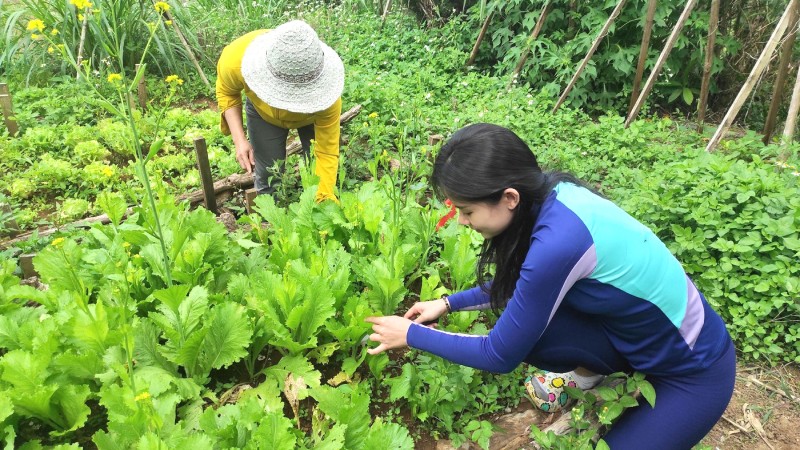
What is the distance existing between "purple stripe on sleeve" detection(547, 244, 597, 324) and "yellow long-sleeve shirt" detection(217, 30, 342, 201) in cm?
175

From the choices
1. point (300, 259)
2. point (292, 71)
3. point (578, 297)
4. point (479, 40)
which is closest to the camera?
point (578, 297)

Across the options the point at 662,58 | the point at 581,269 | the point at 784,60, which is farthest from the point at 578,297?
the point at 662,58

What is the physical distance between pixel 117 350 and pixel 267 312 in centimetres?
54

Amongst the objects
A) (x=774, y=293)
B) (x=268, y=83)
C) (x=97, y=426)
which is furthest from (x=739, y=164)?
(x=97, y=426)

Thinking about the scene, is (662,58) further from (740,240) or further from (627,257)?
(627,257)

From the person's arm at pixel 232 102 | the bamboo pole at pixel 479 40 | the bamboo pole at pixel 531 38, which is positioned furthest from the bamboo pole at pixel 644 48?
the person's arm at pixel 232 102

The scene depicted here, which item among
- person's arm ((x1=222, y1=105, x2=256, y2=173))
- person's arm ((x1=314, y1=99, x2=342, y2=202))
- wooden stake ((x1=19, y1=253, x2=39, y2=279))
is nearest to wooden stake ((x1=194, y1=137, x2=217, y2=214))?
person's arm ((x1=222, y1=105, x2=256, y2=173))

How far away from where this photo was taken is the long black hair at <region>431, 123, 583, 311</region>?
5.17 ft

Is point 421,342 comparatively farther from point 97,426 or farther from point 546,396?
point 97,426

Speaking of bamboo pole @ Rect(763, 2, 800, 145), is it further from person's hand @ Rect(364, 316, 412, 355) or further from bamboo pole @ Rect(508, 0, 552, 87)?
person's hand @ Rect(364, 316, 412, 355)

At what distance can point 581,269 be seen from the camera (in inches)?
62.9

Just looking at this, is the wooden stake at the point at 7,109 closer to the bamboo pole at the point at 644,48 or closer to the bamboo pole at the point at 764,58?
the bamboo pole at the point at 644,48

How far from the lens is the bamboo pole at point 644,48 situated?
4.72m

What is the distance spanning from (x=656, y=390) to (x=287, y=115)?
7.70ft
